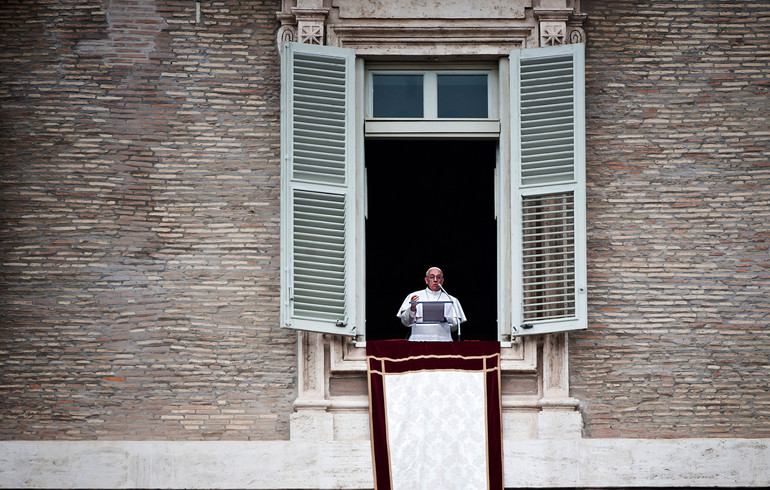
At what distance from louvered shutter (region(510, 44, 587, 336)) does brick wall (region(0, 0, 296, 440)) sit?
1.92 m

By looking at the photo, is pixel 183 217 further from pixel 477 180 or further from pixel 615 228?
pixel 477 180

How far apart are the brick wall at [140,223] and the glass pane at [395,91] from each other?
2.81ft

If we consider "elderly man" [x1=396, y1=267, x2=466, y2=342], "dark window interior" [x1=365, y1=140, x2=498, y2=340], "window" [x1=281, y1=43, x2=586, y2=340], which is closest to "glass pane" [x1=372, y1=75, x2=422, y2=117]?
"window" [x1=281, y1=43, x2=586, y2=340]

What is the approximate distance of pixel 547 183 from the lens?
29.9 ft

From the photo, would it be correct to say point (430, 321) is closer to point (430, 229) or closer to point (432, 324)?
point (432, 324)

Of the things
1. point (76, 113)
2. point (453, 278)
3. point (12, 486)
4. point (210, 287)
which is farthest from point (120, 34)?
point (453, 278)

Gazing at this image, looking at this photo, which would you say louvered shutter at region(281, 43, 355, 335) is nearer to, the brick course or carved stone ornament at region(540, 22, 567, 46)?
the brick course

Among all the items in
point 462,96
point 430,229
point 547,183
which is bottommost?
point 430,229

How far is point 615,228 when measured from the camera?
30.5 ft

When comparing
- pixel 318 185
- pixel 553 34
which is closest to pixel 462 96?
pixel 553 34

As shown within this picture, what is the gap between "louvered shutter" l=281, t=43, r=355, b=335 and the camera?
8.98 meters

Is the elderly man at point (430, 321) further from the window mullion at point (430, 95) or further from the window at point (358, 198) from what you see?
the window mullion at point (430, 95)

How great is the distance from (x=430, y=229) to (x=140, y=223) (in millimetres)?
4813

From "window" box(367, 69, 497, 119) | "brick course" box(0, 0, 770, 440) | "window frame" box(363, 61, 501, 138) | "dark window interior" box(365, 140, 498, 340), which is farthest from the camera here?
"dark window interior" box(365, 140, 498, 340)
